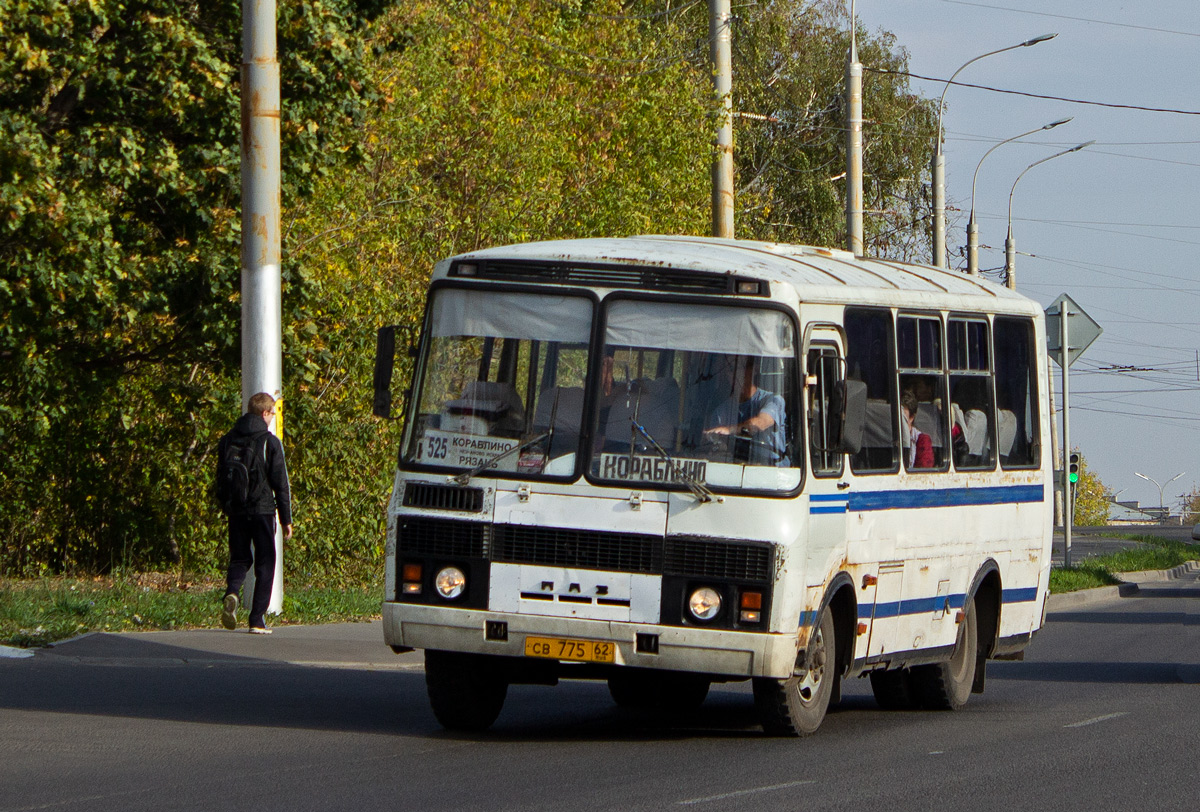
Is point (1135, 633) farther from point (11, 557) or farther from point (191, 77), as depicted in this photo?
point (11, 557)

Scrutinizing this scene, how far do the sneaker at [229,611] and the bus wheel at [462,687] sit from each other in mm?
4114

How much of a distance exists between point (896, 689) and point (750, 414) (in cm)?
383

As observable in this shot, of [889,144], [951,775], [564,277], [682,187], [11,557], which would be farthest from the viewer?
[889,144]

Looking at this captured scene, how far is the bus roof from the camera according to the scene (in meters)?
10.4

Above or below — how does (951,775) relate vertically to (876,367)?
below

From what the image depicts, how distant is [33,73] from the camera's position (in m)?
A: 18.1

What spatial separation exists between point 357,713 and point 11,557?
14841 mm

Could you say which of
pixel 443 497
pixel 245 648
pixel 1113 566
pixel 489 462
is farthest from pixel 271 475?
pixel 1113 566

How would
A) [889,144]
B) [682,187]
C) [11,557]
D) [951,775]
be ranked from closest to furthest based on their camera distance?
1. [951,775]
2. [11,557]
3. [682,187]
4. [889,144]

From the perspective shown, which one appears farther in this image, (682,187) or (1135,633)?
(682,187)

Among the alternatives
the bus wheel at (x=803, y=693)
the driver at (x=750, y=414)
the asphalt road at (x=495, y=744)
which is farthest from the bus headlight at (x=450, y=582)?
the bus wheel at (x=803, y=693)

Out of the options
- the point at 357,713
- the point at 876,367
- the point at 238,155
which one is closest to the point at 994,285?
the point at 876,367

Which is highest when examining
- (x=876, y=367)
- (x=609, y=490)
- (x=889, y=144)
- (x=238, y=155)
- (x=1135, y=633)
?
(x=889, y=144)

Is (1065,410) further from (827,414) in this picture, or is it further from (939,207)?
(827,414)
